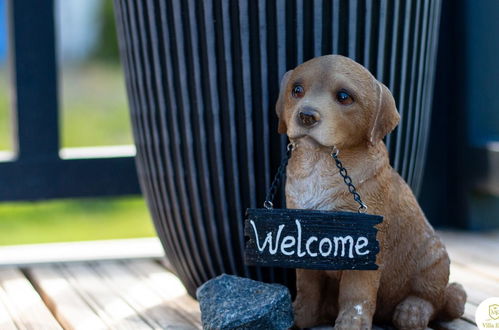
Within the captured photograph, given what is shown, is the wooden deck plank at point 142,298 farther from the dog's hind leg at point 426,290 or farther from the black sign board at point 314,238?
the dog's hind leg at point 426,290

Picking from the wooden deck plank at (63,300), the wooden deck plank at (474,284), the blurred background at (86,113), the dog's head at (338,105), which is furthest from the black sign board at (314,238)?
the blurred background at (86,113)

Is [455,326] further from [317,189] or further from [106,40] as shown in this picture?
[106,40]

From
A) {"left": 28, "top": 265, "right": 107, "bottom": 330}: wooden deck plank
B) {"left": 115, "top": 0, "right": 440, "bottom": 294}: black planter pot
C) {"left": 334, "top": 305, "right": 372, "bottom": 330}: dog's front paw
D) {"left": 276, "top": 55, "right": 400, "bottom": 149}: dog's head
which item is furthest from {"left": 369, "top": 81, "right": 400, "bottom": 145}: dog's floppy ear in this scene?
{"left": 28, "top": 265, "right": 107, "bottom": 330}: wooden deck plank

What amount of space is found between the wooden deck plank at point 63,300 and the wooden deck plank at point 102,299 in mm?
16

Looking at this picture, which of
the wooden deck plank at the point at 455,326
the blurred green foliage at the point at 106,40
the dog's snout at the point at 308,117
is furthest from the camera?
the blurred green foliage at the point at 106,40

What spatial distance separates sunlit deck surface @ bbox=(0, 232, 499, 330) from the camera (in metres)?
1.83

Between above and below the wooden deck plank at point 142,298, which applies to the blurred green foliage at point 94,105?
below

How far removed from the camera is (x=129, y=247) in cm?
258

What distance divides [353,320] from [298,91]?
44 cm

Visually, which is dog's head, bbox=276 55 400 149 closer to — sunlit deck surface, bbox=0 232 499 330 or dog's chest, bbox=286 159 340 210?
dog's chest, bbox=286 159 340 210

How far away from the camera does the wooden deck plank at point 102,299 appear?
181 cm

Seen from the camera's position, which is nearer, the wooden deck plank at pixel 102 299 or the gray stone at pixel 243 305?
the gray stone at pixel 243 305

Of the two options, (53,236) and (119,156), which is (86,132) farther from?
(119,156)

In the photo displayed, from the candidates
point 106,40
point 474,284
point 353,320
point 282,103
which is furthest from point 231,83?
point 106,40
